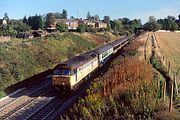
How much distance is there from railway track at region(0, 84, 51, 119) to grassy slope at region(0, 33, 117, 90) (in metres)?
3.33

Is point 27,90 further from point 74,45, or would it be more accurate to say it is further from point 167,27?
point 167,27

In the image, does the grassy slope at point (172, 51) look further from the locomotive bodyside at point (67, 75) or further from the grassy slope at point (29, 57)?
the grassy slope at point (29, 57)

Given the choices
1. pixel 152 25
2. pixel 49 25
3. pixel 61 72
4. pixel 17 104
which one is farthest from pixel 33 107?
pixel 152 25

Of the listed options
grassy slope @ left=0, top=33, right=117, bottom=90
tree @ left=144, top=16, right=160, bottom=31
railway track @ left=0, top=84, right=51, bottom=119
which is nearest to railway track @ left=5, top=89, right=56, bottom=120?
railway track @ left=0, top=84, right=51, bottom=119

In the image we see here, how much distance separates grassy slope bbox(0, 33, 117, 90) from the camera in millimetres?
33281

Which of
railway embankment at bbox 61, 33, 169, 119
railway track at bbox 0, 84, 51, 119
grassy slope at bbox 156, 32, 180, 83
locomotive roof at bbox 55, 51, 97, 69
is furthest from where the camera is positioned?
grassy slope at bbox 156, 32, 180, 83

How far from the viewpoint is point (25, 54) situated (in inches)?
1610

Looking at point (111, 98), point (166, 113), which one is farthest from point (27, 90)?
point (166, 113)

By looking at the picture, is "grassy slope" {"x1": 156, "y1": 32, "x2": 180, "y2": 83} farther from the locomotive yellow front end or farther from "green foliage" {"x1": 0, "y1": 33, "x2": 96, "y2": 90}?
"green foliage" {"x1": 0, "y1": 33, "x2": 96, "y2": 90}

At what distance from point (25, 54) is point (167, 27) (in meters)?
97.3

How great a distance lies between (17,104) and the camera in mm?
24781

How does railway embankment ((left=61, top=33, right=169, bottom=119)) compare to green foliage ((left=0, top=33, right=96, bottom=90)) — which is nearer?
railway embankment ((left=61, top=33, right=169, bottom=119))

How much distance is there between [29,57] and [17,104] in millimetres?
16481

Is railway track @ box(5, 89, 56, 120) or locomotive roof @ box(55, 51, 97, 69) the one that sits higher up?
locomotive roof @ box(55, 51, 97, 69)
